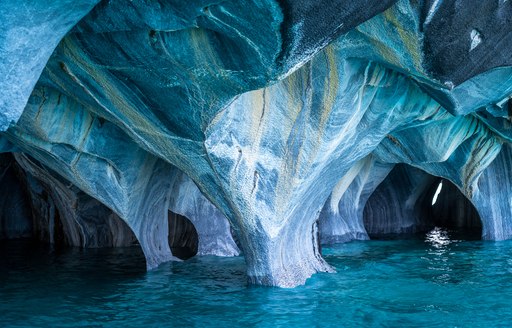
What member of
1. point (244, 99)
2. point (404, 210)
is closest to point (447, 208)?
point (404, 210)

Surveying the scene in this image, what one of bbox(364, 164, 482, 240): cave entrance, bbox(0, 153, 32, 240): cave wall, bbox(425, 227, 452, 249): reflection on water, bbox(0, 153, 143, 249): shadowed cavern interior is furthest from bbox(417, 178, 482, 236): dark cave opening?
bbox(0, 153, 32, 240): cave wall

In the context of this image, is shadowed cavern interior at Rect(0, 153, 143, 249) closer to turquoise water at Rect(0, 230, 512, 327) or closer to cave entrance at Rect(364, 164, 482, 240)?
turquoise water at Rect(0, 230, 512, 327)

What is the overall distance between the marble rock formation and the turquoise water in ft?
2.13

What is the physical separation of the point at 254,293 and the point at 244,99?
258 centimetres

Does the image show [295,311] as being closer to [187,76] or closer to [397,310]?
[397,310]

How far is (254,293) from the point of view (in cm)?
845

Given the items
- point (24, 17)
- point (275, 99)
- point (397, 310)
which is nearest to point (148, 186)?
point (275, 99)

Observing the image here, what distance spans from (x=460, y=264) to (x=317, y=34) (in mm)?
7493

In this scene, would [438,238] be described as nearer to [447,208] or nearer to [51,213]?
[447,208]

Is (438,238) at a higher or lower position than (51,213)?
lower

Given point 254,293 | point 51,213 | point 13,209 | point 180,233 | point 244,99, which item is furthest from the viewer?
point 13,209

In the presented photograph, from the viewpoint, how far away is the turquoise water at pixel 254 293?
24.1 feet

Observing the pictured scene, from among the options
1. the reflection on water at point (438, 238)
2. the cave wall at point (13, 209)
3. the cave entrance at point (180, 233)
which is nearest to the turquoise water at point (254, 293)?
the reflection on water at point (438, 238)

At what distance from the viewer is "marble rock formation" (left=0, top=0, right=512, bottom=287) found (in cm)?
500
